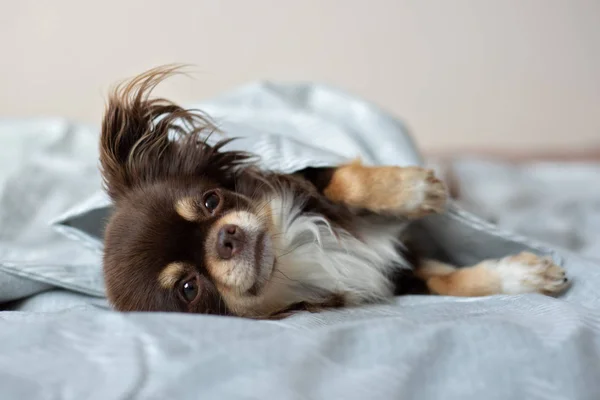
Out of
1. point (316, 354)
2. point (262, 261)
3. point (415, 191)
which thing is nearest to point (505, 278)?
point (415, 191)

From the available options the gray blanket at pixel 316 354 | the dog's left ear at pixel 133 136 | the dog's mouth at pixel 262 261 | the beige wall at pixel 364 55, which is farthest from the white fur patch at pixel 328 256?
the beige wall at pixel 364 55

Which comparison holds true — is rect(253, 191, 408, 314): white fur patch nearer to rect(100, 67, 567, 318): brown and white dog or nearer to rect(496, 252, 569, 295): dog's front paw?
rect(100, 67, 567, 318): brown and white dog

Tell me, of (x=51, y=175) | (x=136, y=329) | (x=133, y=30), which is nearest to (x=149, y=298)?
(x=136, y=329)

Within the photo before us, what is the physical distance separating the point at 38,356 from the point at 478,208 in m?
1.98

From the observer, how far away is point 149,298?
136 cm

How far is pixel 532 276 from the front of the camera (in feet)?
4.64

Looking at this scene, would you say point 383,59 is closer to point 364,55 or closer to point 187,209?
point 364,55

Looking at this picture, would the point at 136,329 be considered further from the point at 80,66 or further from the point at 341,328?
the point at 80,66

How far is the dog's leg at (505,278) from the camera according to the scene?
55.5 inches

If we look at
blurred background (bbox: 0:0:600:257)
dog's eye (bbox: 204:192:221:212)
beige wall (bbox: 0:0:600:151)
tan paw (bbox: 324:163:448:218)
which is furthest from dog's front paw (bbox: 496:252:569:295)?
beige wall (bbox: 0:0:600:151)

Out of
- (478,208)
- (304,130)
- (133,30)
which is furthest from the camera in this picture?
(133,30)

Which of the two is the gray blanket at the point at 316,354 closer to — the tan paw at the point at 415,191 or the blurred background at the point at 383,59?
the tan paw at the point at 415,191

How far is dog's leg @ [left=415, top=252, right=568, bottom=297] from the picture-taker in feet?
4.63

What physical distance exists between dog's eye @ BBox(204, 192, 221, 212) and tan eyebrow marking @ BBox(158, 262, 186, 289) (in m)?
0.18
